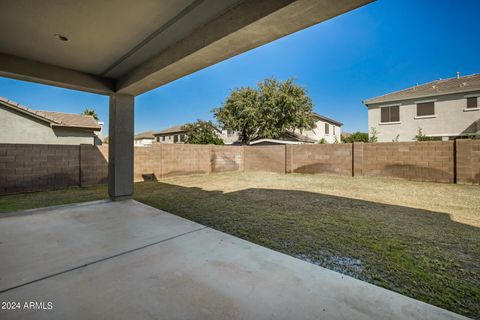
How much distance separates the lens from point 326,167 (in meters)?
11.0

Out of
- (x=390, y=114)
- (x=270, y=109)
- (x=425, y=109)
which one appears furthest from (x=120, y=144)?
(x=270, y=109)

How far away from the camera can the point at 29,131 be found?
11859 millimetres

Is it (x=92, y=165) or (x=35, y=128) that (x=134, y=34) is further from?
(x=35, y=128)

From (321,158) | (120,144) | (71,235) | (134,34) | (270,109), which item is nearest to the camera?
(71,235)

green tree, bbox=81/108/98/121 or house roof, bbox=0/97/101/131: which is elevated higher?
green tree, bbox=81/108/98/121

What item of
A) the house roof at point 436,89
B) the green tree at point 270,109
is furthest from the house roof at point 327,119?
the house roof at point 436,89

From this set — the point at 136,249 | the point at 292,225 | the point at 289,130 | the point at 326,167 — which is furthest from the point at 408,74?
the point at 136,249

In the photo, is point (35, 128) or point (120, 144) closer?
point (120, 144)

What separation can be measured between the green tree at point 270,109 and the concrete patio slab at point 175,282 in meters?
18.1

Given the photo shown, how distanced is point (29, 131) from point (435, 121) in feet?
75.7

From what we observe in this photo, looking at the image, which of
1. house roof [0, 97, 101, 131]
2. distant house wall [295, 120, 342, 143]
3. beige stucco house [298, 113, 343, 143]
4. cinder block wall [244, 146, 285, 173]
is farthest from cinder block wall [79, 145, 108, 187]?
beige stucco house [298, 113, 343, 143]

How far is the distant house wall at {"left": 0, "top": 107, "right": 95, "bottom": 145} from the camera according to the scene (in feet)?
36.5

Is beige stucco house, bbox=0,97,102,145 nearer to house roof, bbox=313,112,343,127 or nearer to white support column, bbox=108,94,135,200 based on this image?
white support column, bbox=108,94,135,200

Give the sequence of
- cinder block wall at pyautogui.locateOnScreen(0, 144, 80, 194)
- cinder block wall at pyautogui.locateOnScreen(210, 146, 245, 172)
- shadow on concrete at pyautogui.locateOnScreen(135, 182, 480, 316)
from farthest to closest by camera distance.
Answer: cinder block wall at pyautogui.locateOnScreen(210, 146, 245, 172)
cinder block wall at pyautogui.locateOnScreen(0, 144, 80, 194)
shadow on concrete at pyautogui.locateOnScreen(135, 182, 480, 316)
